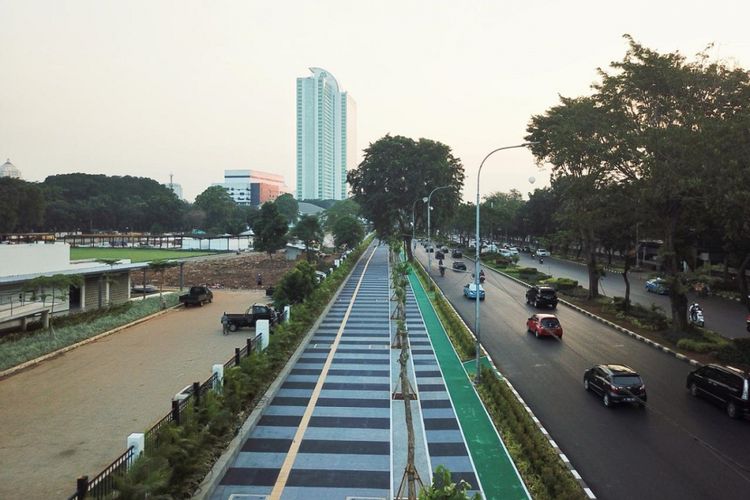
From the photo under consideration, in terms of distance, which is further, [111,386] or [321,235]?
[321,235]

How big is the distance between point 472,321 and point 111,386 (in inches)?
782

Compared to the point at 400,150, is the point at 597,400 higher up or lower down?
lower down

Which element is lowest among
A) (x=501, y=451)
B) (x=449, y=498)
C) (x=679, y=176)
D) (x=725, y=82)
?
(x=501, y=451)

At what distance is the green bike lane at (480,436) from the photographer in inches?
445

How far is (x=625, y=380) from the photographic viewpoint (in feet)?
53.6

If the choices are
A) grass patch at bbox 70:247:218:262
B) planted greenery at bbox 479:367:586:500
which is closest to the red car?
planted greenery at bbox 479:367:586:500

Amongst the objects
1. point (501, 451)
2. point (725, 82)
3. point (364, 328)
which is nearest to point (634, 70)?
point (725, 82)

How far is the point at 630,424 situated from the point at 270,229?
57160mm

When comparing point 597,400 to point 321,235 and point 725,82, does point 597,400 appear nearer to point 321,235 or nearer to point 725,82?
point 725,82

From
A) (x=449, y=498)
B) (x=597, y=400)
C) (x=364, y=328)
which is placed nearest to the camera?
(x=449, y=498)

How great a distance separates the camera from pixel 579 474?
11797 millimetres

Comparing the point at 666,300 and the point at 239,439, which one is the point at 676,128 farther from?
the point at 239,439

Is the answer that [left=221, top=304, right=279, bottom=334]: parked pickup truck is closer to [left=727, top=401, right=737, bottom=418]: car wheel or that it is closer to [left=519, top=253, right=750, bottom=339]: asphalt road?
[left=727, top=401, right=737, bottom=418]: car wheel

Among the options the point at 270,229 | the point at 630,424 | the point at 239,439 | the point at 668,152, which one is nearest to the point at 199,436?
the point at 239,439
